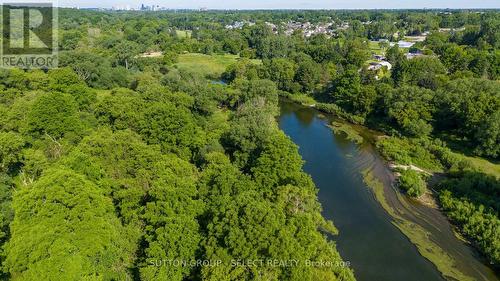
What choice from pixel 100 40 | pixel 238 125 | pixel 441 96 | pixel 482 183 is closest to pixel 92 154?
pixel 238 125

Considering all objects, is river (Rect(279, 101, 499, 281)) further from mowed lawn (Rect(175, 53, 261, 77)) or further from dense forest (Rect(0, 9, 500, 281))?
mowed lawn (Rect(175, 53, 261, 77))

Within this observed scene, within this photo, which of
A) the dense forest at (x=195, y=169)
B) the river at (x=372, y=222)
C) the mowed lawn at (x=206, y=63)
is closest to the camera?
the dense forest at (x=195, y=169)

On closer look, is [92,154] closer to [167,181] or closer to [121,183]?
[121,183]

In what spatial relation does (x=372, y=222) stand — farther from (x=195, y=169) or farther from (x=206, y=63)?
(x=206, y=63)

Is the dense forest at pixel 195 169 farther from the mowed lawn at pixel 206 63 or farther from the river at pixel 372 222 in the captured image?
the mowed lawn at pixel 206 63

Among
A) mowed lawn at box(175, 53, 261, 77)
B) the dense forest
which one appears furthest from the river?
mowed lawn at box(175, 53, 261, 77)

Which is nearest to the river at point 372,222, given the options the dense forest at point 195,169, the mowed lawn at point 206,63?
the dense forest at point 195,169
